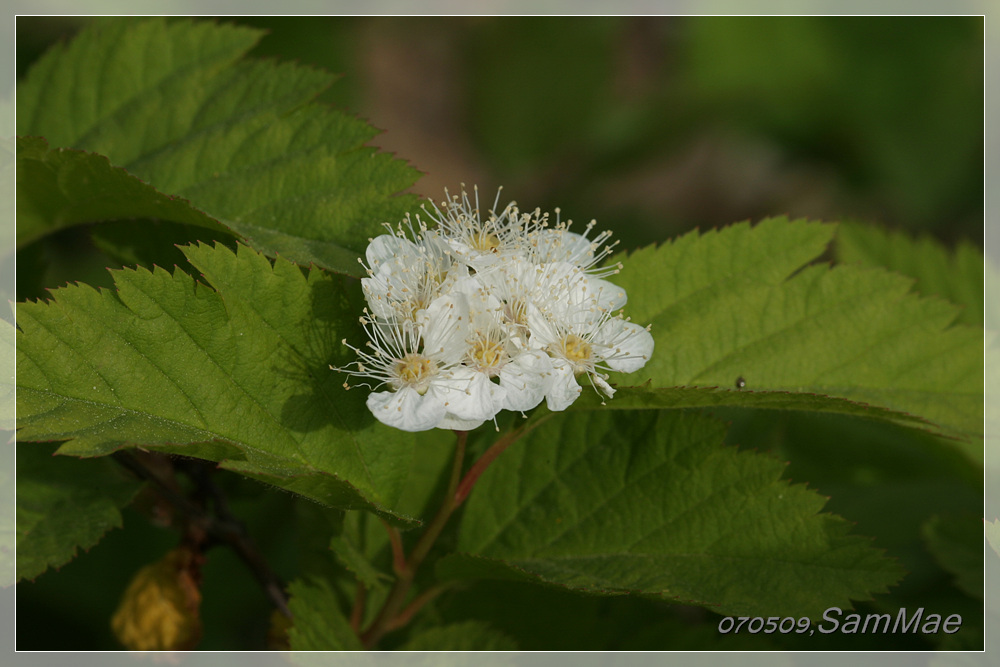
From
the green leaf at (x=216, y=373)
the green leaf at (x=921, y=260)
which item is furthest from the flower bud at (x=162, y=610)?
the green leaf at (x=921, y=260)

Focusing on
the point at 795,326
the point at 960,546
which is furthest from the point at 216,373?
the point at 960,546

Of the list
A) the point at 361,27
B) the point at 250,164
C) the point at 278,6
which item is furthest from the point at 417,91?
the point at 250,164

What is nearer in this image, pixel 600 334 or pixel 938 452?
pixel 600 334

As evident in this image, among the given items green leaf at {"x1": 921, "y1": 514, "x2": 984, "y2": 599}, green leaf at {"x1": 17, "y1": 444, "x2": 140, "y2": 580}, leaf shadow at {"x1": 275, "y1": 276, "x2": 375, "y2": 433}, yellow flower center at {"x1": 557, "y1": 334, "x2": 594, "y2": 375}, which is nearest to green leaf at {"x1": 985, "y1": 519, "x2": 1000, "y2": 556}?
green leaf at {"x1": 921, "y1": 514, "x2": 984, "y2": 599}

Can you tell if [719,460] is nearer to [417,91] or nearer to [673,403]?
[673,403]

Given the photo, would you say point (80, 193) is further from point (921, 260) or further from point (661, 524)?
point (921, 260)

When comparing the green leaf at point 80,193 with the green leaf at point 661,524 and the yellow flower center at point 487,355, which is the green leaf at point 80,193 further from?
the green leaf at point 661,524
